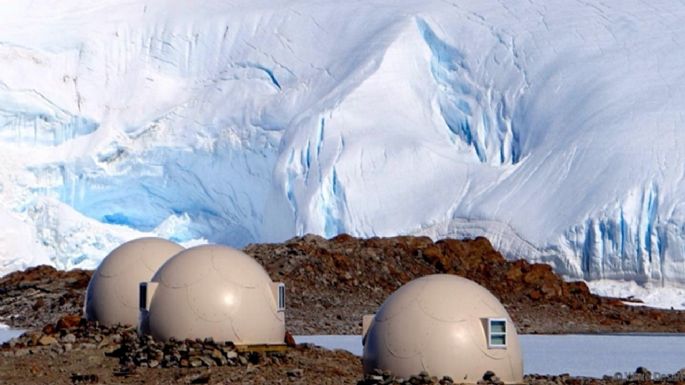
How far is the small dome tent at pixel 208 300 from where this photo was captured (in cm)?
2325

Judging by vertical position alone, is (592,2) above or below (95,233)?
above

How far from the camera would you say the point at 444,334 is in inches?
720

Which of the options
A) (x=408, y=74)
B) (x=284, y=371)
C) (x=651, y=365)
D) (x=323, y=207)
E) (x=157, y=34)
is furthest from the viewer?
(x=157, y=34)

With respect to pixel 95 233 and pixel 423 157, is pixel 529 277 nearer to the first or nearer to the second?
pixel 423 157

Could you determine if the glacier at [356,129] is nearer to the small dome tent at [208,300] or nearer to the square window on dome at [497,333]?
the small dome tent at [208,300]

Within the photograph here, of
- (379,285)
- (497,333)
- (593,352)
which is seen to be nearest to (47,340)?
(497,333)

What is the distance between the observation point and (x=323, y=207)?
169ft

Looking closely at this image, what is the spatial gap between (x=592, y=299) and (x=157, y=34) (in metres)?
23.2

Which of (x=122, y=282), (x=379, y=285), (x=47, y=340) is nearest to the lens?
(x=122, y=282)

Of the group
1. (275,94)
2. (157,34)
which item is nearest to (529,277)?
(275,94)

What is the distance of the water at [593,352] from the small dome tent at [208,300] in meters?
5.67

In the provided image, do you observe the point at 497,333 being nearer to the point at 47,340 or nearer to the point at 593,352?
the point at 47,340

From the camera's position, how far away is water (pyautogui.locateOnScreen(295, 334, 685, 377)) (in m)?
28.1

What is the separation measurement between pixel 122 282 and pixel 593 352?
38.5 feet
